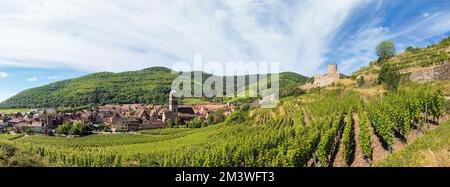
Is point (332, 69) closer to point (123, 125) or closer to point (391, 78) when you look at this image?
point (391, 78)

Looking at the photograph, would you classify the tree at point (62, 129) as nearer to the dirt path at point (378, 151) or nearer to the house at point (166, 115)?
the dirt path at point (378, 151)

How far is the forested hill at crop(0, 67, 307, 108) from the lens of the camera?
53.4m

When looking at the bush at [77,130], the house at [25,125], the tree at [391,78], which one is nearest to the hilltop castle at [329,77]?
the tree at [391,78]

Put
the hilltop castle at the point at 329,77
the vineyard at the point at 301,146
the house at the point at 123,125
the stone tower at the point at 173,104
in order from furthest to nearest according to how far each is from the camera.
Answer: the stone tower at the point at 173,104, the hilltop castle at the point at 329,77, the house at the point at 123,125, the vineyard at the point at 301,146

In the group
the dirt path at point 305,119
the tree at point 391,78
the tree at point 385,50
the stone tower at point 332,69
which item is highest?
the tree at point 385,50

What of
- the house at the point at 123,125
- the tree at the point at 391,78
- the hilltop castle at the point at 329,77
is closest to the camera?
the tree at the point at 391,78

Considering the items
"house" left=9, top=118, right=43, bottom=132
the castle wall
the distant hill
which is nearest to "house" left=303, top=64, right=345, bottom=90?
the distant hill

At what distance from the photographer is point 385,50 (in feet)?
136

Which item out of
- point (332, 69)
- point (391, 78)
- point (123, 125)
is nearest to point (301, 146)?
point (391, 78)

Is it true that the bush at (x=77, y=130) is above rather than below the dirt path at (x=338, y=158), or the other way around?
above

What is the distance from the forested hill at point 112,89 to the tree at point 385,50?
14005 millimetres

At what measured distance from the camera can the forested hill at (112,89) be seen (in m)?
53.4
